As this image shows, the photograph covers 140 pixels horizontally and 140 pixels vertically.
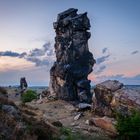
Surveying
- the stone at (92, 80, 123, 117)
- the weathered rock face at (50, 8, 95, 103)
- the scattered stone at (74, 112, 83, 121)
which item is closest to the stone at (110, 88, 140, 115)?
the stone at (92, 80, 123, 117)

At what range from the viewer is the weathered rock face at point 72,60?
66.5 meters

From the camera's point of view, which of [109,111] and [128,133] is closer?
[128,133]

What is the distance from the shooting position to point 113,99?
1694 inches

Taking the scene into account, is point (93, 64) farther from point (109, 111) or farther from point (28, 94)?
point (109, 111)

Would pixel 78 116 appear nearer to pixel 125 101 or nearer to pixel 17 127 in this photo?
pixel 125 101

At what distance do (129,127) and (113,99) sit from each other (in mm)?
8929

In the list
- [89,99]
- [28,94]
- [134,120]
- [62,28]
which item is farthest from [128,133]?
[28,94]

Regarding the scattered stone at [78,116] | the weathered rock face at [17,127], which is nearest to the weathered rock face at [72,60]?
the scattered stone at [78,116]

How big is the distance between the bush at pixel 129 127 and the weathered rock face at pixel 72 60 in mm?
30518

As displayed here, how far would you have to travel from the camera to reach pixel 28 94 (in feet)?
252

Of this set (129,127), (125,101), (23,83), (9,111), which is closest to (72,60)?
(125,101)

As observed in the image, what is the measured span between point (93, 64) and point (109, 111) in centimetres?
2573

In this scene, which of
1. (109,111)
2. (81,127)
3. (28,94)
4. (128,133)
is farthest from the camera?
(28,94)

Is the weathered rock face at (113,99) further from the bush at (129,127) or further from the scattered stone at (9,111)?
the scattered stone at (9,111)
